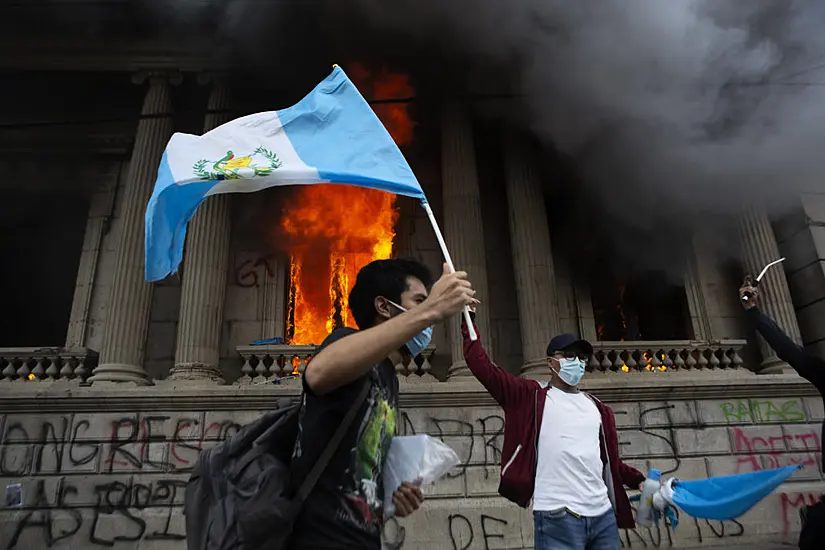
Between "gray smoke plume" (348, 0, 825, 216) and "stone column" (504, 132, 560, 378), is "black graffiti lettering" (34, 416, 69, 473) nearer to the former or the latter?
"stone column" (504, 132, 560, 378)

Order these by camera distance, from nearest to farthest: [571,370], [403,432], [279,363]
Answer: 1. [571,370]
2. [403,432]
3. [279,363]

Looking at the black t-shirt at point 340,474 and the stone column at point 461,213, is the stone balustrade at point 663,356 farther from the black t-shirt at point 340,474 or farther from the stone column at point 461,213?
the black t-shirt at point 340,474

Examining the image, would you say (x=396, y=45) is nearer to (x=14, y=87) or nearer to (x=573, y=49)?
(x=573, y=49)

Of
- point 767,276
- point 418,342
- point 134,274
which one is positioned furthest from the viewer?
point 767,276

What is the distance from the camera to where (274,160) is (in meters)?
2.21

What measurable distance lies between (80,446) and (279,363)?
2.81 meters

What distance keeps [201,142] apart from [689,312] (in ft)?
31.2

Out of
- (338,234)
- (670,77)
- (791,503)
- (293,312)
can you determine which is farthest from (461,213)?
(791,503)

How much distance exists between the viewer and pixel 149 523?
6.36 m

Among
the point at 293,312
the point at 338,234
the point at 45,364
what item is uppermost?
the point at 338,234

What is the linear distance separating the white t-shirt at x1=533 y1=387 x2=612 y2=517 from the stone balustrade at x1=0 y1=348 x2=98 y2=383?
24.5ft

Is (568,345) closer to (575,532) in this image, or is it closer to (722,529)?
(575,532)

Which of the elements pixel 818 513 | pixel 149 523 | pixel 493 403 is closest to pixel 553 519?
pixel 818 513

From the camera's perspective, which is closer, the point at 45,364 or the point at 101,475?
the point at 101,475
